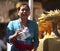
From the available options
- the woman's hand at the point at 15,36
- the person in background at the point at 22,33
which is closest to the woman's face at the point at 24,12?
the person in background at the point at 22,33

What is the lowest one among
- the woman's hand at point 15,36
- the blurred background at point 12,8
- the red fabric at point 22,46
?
the red fabric at point 22,46

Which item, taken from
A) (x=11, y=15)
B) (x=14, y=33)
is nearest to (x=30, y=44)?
(x=14, y=33)

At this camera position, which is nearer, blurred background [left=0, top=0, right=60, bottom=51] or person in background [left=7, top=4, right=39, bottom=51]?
person in background [left=7, top=4, right=39, bottom=51]

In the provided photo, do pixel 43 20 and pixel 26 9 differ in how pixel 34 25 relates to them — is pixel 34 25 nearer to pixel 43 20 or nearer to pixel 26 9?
pixel 26 9

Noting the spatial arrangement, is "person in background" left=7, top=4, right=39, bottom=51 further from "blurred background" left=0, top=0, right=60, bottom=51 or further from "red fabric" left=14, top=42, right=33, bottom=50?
"blurred background" left=0, top=0, right=60, bottom=51

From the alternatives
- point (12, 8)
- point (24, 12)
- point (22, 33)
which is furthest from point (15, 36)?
point (12, 8)

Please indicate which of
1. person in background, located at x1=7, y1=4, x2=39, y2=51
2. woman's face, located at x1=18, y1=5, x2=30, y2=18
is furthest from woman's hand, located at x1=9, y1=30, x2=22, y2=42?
woman's face, located at x1=18, y1=5, x2=30, y2=18

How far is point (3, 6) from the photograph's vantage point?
16.7ft

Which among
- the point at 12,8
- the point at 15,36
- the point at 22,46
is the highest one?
the point at 12,8

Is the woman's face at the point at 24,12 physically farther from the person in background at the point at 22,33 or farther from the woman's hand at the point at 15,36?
the woman's hand at the point at 15,36

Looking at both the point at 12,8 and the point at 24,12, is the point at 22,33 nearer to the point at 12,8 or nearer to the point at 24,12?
the point at 24,12

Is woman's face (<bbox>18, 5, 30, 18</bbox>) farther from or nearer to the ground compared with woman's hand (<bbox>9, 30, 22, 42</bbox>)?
farther from the ground

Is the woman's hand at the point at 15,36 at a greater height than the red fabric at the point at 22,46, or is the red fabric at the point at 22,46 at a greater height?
the woman's hand at the point at 15,36

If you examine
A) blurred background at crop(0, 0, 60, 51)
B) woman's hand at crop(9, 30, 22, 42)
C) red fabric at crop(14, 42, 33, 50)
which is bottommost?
red fabric at crop(14, 42, 33, 50)
